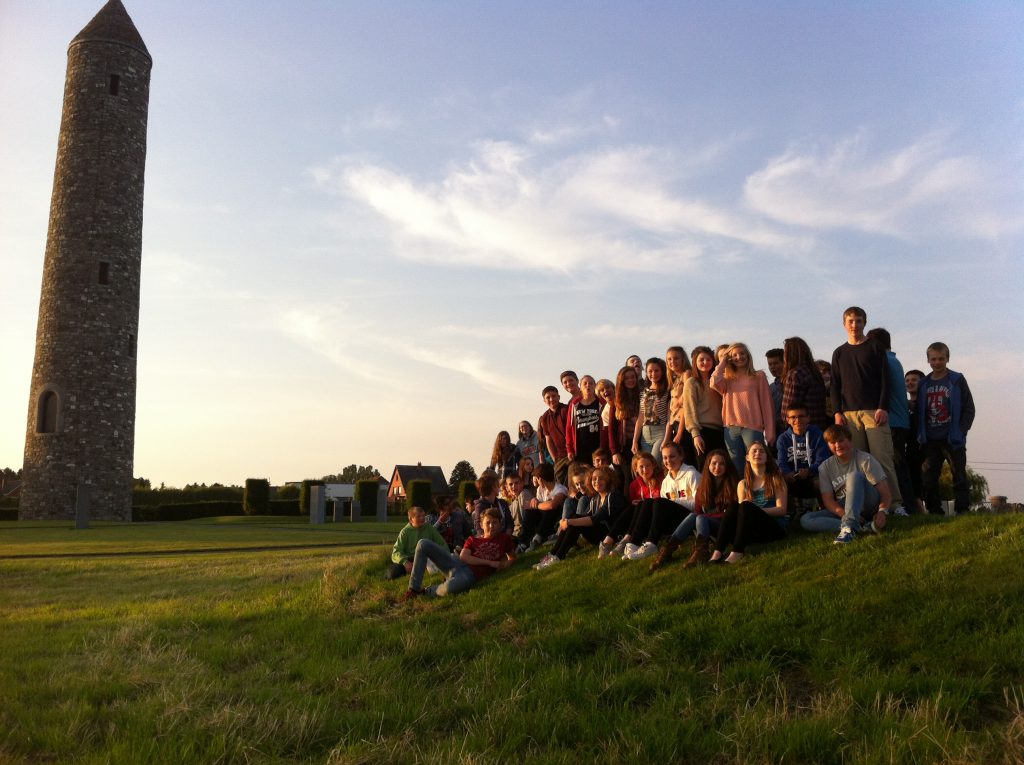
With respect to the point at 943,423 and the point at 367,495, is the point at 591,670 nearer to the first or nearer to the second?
the point at 943,423

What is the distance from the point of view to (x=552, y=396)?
43.0 feet

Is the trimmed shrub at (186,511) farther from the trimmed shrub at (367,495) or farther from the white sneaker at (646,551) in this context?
the white sneaker at (646,551)

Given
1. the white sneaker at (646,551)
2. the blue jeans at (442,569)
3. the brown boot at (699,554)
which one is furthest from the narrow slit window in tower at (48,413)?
the brown boot at (699,554)

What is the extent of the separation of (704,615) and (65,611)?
7902mm

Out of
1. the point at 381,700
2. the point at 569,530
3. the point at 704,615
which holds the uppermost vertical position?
the point at 569,530

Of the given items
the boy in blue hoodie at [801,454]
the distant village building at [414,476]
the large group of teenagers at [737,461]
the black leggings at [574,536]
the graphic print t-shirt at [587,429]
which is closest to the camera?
the large group of teenagers at [737,461]

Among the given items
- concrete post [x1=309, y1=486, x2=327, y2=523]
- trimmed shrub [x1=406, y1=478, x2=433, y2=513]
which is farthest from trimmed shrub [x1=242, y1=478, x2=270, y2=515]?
trimmed shrub [x1=406, y1=478, x2=433, y2=513]

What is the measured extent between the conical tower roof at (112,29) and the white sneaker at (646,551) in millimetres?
33563

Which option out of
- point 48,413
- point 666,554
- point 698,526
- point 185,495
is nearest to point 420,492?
point 48,413

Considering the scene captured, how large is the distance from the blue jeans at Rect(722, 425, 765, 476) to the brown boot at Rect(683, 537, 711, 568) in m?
1.35

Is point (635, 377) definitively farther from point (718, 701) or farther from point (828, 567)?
point (718, 701)

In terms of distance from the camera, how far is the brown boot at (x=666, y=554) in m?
8.71

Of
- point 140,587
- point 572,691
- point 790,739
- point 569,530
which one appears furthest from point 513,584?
point 140,587

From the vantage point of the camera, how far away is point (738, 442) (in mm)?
9734
